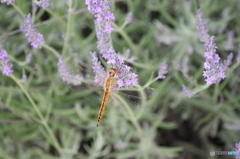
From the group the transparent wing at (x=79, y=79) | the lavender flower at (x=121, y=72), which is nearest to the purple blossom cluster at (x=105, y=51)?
the lavender flower at (x=121, y=72)

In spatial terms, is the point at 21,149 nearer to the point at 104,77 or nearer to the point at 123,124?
the point at 123,124

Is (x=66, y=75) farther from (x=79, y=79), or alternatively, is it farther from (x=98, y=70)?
(x=98, y=70)

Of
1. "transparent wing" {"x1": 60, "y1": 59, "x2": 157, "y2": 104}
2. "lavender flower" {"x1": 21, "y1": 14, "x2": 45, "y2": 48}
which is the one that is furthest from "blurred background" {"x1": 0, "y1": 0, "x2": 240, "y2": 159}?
"lavender flower" {"x1": 21, "y1": 14, "x2": 45, "y2": 48}

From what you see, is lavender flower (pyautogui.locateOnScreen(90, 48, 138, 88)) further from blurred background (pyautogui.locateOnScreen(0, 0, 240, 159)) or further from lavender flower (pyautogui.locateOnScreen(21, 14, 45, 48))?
blurred background (pyautogui.locateOnScreen(0, 0, 240, 159))

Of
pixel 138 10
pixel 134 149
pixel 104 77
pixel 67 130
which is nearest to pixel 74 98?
pixel 67 130

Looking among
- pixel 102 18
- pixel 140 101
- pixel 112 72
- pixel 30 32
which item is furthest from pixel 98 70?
pixel 140 101
